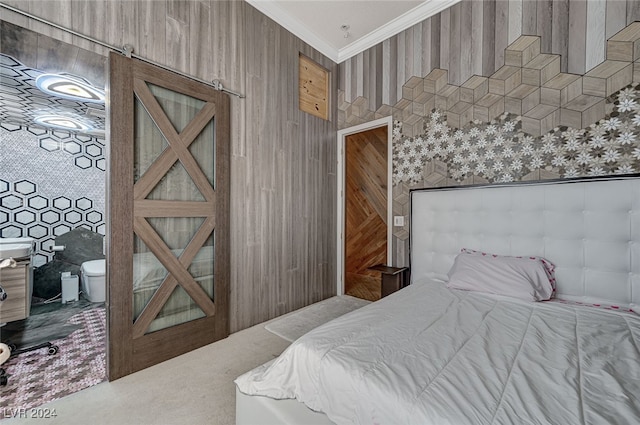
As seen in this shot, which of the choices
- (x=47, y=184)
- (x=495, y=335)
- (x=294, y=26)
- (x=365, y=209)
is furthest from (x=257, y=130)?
(x=47, y=184)

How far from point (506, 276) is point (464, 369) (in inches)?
51.0

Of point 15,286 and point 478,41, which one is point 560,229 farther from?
point 15,286

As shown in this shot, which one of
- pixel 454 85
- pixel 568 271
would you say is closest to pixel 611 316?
pixel 568 271

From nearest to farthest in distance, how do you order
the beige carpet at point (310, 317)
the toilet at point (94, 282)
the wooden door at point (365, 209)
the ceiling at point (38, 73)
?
the ceiling at point (38, 73), the beige carpet at point (310, 317), the toilet at point (94, 282), the wooden door at point (365, 209)

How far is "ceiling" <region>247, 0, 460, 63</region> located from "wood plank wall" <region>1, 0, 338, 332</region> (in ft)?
0.43

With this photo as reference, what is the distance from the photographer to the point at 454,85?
2658 millimetres

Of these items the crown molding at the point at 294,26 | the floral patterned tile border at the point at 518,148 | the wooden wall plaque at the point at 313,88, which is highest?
the crown molding at the point at 294,26

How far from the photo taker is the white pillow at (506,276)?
6.23ft

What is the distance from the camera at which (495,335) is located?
1.32 m

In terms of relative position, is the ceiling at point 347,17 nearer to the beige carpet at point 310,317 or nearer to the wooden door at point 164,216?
the wooden door at point 164,216

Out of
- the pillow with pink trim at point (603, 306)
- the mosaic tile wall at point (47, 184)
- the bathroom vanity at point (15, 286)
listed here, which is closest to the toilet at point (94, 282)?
the mosaic tile wall at point (47, 184)

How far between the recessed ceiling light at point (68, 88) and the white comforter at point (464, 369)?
103 inches

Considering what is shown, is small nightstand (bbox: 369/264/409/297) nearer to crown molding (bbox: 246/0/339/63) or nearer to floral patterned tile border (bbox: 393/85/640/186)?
floral patterned tile border (bbox: 393/85/640/186)

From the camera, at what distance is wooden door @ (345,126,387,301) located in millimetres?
4094
